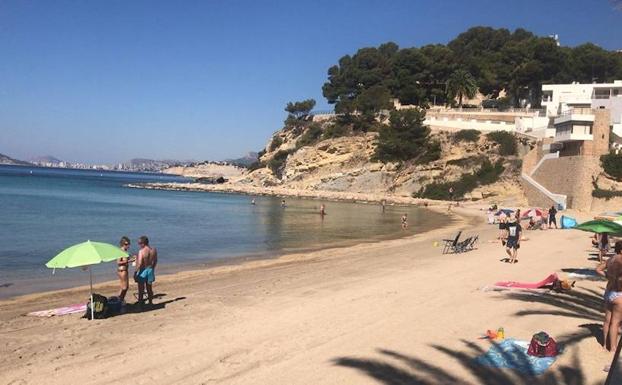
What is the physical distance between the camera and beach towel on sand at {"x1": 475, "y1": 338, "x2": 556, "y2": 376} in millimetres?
6720

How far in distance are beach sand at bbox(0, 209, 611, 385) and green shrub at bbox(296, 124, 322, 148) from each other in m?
73.4

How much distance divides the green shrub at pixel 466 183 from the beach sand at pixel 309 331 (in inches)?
1831

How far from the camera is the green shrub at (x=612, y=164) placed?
1523 inches

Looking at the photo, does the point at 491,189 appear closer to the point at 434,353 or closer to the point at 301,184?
the point at 301,184

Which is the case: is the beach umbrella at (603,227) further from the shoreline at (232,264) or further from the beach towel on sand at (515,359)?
the shoreline at (232,264)

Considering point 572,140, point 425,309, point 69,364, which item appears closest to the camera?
point 69,364

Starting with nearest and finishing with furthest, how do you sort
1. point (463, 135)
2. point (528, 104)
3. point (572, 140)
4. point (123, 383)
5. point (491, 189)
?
point (123, 383)
point (572, 140)
point (491, 189)
point (463, 135)
point (528, 104)

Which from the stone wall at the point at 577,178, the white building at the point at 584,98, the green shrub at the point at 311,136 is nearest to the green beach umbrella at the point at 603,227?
the stone wall at the point at 577,178

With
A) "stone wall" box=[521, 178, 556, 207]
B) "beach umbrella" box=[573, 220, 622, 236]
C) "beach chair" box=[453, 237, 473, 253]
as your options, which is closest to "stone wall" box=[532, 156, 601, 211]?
"stone wall" box=[521, 178, 556, 207]

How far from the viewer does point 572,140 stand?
138 ft

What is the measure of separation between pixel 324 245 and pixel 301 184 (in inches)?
2278

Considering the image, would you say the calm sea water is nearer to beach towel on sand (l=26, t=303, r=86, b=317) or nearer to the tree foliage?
beach towel on sand (l=26, t=303, r=86, b=317)

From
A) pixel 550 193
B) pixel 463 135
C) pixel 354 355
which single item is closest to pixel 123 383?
pixel 354 355

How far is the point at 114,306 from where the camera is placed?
33.2 ft
